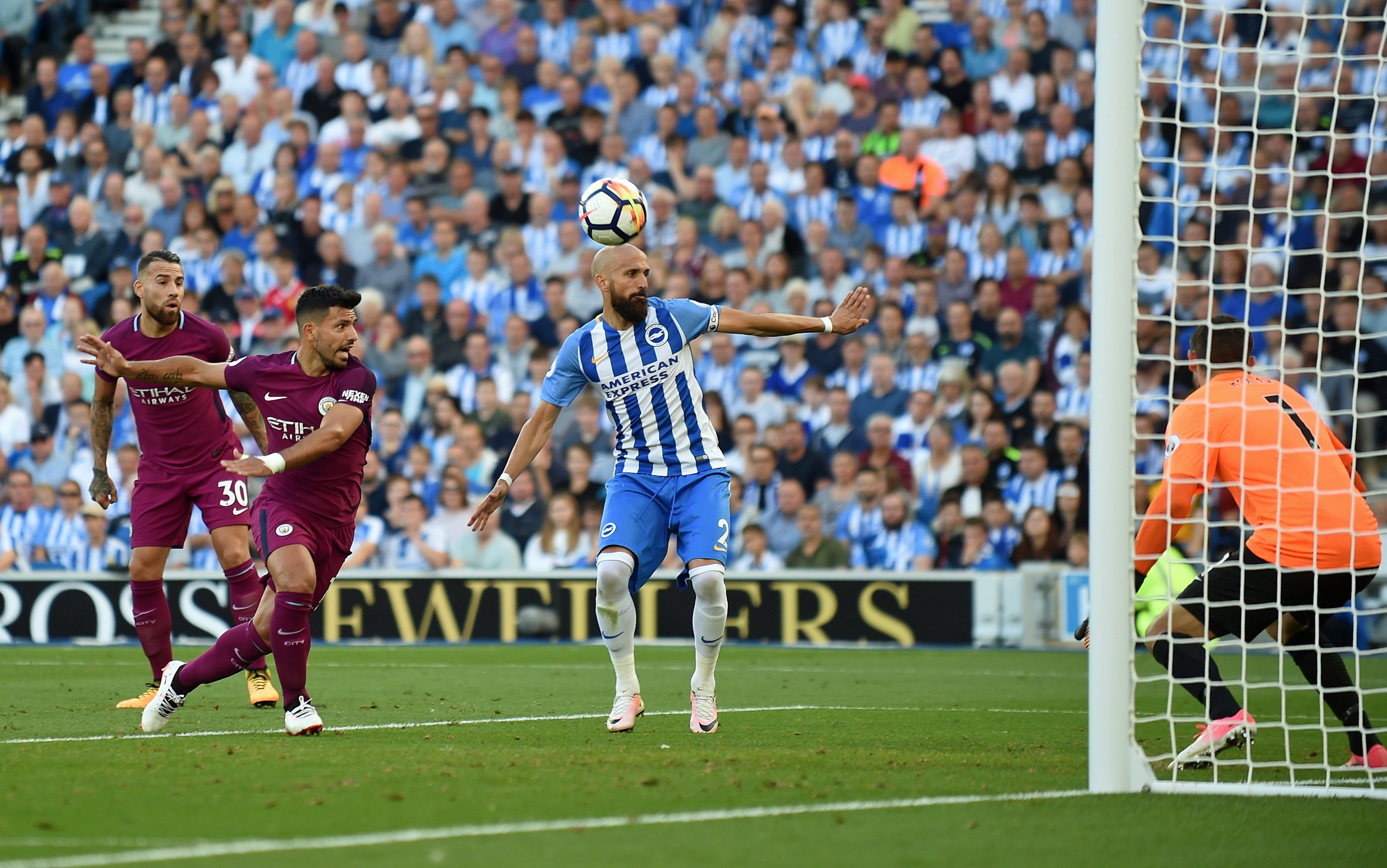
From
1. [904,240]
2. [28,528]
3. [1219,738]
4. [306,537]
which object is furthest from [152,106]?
[1219,738]

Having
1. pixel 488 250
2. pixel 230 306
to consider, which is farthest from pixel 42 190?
pixel 488 250

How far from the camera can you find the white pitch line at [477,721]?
7.28m

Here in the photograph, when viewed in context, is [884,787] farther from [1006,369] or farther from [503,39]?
[503,39]

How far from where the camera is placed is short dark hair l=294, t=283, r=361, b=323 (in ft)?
24.5

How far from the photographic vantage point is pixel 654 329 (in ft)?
25.9

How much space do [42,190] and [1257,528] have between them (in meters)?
16.6

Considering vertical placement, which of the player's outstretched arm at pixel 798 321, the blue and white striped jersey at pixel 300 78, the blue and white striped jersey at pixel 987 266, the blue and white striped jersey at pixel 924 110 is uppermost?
the blue and white striped jersey at pixel 300 78

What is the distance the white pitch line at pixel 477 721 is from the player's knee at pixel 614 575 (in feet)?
2.89

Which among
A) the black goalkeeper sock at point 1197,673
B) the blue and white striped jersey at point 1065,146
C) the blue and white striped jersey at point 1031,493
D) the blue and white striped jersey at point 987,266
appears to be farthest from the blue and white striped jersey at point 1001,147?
the black goalkeeper sock at point 1197,673

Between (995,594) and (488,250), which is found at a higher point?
(488,250)

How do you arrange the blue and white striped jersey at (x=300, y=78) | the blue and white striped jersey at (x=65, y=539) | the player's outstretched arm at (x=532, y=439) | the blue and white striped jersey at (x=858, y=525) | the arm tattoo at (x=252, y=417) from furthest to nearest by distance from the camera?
the blue and white striped jersey at (x=300, y=78), the blue and white striped jersey at (x=65, y=539), the blue and white striped jersey at (x=858, y=525), the arm tattoo at (x=252, y=417), the player's outstretched arm at (x=532, y=439)

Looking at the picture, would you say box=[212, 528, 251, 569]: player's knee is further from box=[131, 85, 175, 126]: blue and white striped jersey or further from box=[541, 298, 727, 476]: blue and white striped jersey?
box=[131, 85, 175, 126]: blue and white striped jersey

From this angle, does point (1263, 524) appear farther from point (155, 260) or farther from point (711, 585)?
Answer: point (155, 260)

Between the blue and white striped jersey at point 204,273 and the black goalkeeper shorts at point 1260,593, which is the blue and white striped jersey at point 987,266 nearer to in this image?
the blue and white striped jersey at point 204,273
